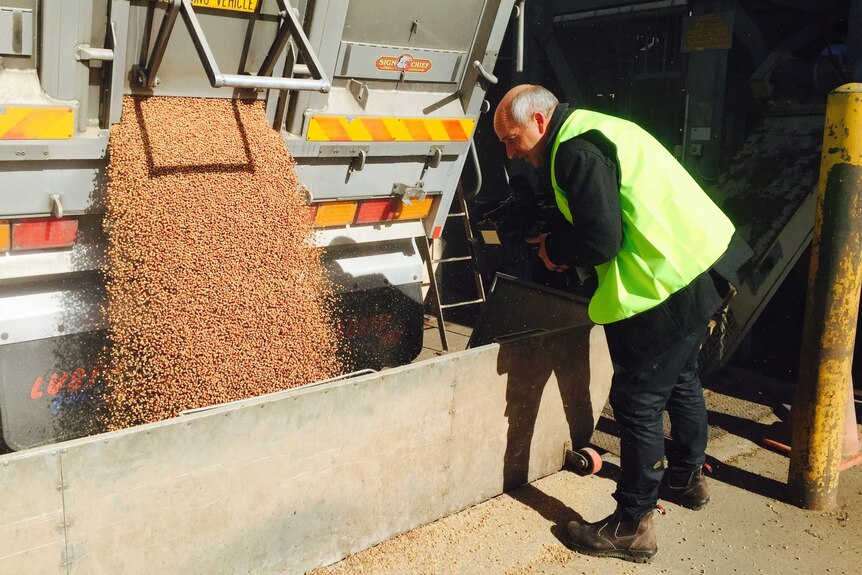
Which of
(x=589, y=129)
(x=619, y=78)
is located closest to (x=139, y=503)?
(x=589, y=129)

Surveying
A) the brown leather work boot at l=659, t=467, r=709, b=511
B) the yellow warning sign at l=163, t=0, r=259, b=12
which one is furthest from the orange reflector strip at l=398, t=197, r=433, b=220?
the brown leather work boot at l=659, t=467, r=709, b=511

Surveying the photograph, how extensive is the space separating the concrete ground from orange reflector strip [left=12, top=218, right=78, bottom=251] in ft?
4.28

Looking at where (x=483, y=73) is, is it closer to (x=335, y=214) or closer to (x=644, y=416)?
(x=335, y=214)

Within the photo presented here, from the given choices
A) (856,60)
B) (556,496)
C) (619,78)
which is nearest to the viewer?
(556,496)

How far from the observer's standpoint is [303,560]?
243cm

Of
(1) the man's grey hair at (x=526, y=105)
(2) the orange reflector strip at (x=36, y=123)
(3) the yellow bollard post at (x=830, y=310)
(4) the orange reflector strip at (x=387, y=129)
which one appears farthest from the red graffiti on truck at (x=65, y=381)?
(3) the yellow bollard post at (x=830, y=310)

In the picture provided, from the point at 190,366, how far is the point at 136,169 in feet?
2.11

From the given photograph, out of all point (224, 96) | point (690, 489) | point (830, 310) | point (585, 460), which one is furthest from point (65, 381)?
point (830, 310)

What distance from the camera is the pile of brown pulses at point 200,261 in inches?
102

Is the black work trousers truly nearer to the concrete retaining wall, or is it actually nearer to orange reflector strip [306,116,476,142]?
the concrete retaining wall

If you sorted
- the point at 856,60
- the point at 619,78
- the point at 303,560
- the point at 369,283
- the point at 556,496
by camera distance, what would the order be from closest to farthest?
the point at 303,560
the point at 556,496
the point at 369,283
the point at 856,60
the point at 619,78

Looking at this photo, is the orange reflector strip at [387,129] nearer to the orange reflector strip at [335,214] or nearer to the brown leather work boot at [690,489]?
the orange reflector strip at [335,214]

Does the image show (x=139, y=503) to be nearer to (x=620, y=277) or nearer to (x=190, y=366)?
(x=190, y=366)

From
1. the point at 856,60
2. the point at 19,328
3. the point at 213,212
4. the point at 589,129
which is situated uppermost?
the point at 856,60
